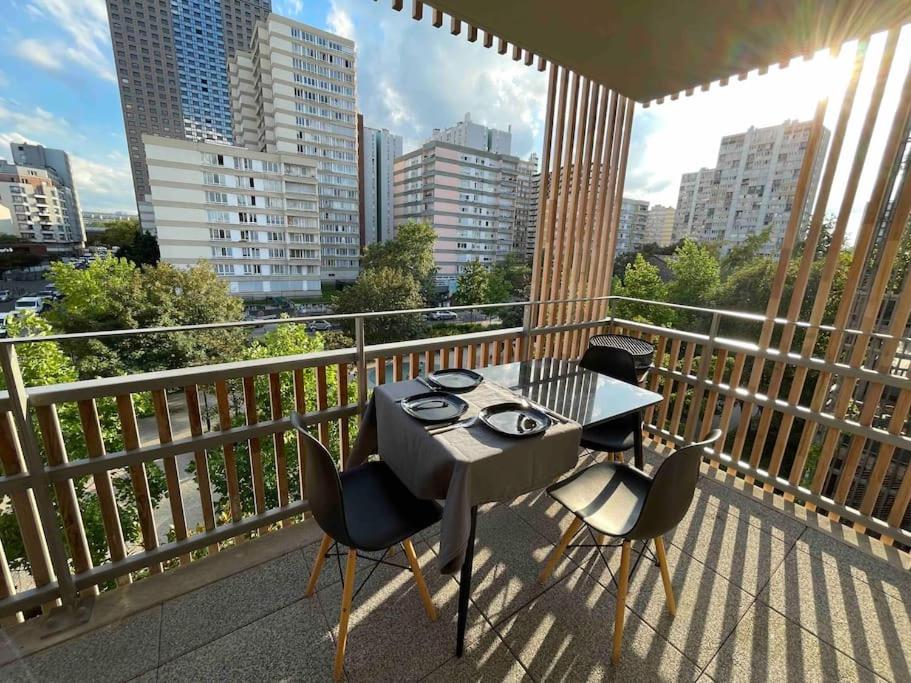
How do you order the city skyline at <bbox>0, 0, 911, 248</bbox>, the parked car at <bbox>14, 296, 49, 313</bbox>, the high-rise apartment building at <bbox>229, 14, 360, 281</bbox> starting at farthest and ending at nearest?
the high-rise apartment building at <bbox>229, 14, 360, 281</bbox> → the parked car at <bbox>14, 296, 49, 313</bbox> → the city skyline at <bbox>0, 0, 911, 248</bbox>

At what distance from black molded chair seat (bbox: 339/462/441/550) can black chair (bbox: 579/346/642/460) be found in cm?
101

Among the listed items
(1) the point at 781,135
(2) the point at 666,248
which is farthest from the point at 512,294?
(1) the point at 781,135

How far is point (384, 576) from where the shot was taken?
5.62ft

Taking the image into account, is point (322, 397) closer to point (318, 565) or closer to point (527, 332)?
point (318, 565)

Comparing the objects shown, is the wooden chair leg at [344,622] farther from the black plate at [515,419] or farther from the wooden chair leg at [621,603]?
the wooden chair leg at [621,603]

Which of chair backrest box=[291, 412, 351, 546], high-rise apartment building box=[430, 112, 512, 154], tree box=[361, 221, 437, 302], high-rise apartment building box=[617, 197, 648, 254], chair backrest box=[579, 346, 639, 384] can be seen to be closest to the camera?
chair backrest box=[291, 412, 351, 546]

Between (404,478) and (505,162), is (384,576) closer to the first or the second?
(404,478)

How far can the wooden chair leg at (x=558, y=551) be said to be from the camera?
5.24 ft

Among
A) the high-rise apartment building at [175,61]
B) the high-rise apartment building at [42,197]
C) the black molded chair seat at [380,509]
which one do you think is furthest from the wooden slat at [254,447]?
the high-rise apartment building at [175,61]

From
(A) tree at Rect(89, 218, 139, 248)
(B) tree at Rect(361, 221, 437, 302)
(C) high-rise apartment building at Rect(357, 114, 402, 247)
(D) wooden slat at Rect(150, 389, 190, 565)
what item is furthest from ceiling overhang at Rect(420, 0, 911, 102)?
(C) high-rise apartment building at Rect(357, 114, 402, 247)

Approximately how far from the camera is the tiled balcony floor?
4.38 ft

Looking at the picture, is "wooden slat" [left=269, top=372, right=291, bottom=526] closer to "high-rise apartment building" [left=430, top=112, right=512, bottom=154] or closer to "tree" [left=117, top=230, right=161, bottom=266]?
"tree" [left=117, top=230, right=161, bottom=266]

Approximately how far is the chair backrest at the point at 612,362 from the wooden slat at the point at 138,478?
2468 millimetres

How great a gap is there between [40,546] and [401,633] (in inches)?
57.0
